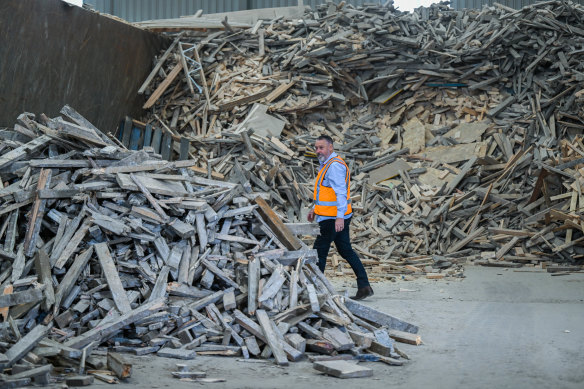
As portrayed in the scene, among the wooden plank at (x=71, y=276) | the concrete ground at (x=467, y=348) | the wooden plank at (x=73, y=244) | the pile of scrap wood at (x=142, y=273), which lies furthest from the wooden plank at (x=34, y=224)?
the concrete ground at (x=467, y=348)

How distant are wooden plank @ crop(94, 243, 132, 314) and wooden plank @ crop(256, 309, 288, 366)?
1.23 metres

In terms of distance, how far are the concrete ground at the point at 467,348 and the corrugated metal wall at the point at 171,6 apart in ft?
47.3

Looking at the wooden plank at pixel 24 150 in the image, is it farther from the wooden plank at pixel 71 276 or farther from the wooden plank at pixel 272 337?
the wooden plank at pixel 272 337

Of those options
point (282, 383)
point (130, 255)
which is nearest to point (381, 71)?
point (130, 255)

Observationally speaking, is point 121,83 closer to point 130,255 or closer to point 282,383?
point 130,255

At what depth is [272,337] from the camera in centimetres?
625

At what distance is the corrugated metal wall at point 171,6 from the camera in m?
22.2

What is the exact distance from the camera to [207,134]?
624 inches

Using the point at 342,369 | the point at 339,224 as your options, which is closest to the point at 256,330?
the point at 342,369

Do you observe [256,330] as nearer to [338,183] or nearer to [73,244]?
[73,244]

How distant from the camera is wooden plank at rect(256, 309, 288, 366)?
594 centimetres

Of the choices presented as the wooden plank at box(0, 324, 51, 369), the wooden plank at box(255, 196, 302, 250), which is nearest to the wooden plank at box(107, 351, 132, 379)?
the wooden plank at box(0, 324, 51, 369)

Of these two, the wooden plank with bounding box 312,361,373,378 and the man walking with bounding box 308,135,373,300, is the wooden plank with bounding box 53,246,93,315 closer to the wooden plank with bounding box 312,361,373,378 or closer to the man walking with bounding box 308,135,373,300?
the wooden plank with bounding box 312,361,373,378

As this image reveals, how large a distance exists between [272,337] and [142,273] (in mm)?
1551
